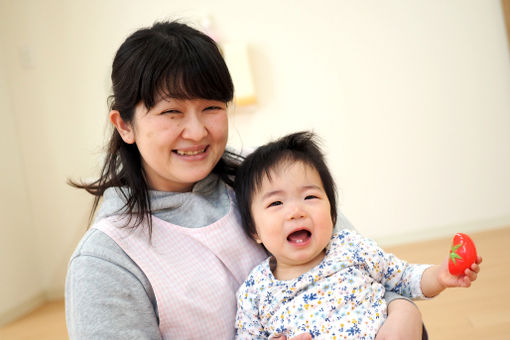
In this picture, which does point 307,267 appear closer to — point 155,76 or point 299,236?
point 299,236

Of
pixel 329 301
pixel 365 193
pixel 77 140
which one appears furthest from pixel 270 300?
pixel 77 140

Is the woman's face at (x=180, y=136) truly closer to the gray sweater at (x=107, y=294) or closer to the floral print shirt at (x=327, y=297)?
the gray sweater at (x=107, y=294)

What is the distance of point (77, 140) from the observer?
3770 mm

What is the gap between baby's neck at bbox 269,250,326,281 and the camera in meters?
1.19

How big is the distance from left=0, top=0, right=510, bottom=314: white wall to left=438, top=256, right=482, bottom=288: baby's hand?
8.78 ft

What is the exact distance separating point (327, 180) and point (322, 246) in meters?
0.18

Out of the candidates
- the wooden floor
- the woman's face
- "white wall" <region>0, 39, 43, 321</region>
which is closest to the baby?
the woman's face

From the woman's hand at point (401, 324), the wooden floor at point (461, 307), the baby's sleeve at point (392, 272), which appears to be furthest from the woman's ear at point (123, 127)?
the wooden floor at point (461, 307)

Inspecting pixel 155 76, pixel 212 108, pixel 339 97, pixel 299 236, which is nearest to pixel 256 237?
pixel 299 236

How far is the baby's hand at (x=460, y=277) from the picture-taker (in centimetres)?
104

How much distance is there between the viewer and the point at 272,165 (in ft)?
4.08

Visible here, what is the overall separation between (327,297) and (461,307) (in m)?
1.63

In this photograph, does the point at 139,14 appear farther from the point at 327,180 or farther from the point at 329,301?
the point at 329,301

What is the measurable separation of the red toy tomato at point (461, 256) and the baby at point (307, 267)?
0.01m
